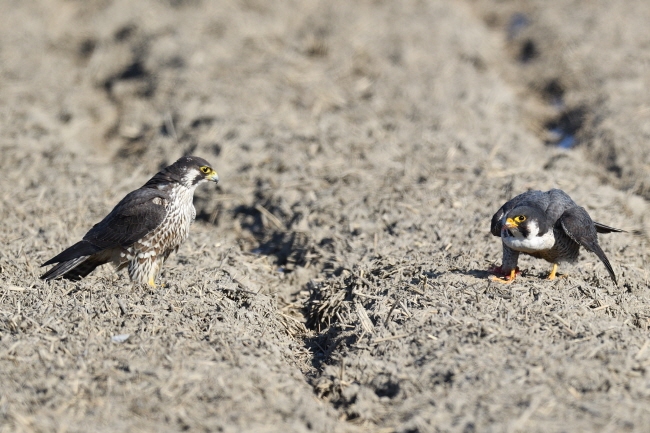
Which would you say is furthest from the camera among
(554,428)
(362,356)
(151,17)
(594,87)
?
(151,17)

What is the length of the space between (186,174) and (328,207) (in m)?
1.72

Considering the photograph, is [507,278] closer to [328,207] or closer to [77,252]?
[328,207]

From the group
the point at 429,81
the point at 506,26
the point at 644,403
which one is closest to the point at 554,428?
the point at 644,403

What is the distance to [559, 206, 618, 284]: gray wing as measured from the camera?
5.46 metres

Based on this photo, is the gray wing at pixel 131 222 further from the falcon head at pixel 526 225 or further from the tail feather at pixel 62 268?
the falcon head at pixel 526 225

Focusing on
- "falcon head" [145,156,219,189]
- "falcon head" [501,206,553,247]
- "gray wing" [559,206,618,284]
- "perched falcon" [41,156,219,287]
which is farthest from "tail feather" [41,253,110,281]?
"gray wing" [559,206,618,284]

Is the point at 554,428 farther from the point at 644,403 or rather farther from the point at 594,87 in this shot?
the point at 594,87

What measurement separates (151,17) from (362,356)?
973cm

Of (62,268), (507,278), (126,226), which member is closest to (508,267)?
(507,278)

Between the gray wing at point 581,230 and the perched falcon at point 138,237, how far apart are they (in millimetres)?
3006

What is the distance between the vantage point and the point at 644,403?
13.8 ft

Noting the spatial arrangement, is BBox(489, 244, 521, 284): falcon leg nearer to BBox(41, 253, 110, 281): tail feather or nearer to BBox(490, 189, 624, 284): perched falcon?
BBox(490, 189, 624, 284): perched falcon

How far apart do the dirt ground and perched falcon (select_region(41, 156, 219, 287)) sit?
0.24 meters

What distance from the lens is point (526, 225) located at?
5449mm
